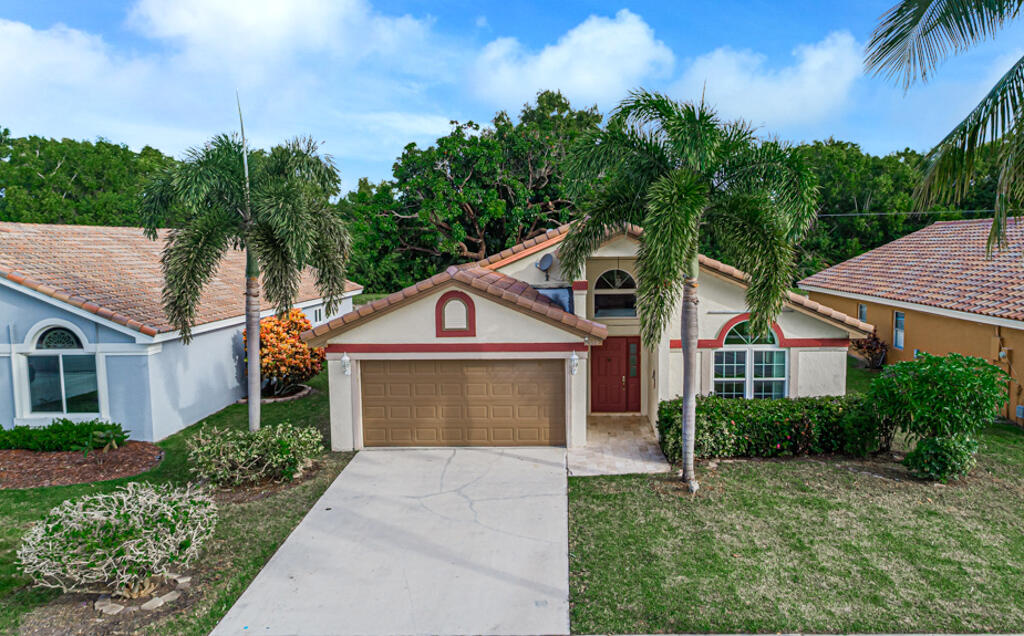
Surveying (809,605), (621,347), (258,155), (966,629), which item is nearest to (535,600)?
(809,605)

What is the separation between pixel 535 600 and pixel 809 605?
319cm

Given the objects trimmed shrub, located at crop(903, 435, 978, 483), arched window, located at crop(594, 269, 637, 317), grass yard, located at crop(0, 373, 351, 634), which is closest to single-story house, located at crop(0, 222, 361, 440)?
grass yard, located at crop(0, 373, 351, 634)

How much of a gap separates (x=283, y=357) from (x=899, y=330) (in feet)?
62.8

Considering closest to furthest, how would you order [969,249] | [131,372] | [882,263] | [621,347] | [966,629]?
[966,629] < [131,372] < [621,347] < [969,249] < [882,263]

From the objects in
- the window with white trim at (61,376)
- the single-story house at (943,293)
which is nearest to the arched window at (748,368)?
the single-story house at (943,293)

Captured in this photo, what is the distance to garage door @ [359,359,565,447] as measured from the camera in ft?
42.6

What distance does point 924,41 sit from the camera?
842cm

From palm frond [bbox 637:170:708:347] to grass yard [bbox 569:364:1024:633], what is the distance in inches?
114

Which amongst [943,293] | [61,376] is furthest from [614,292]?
[61,376]

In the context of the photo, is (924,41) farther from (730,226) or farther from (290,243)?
(290,243)

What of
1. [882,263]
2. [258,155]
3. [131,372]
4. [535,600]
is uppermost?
[258,155]

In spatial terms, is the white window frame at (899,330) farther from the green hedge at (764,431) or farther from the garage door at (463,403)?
the garage door at (463,403)

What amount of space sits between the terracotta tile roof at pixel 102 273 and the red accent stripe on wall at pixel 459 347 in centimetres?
214

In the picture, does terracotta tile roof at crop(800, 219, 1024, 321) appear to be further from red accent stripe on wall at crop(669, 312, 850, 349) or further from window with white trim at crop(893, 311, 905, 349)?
red accent stripe on wall at crop(669, 312, 850, 349)
